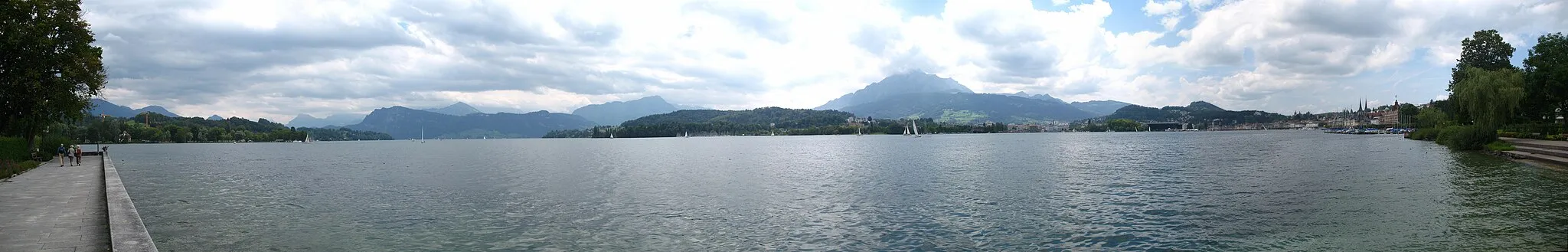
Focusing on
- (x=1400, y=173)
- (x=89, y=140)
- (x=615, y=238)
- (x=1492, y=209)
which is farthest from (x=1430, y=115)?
(x=89, y=140)

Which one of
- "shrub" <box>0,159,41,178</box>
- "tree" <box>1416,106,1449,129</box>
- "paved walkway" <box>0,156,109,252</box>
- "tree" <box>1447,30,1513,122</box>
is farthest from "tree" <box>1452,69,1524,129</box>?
"shrub" <box>0,159,41,178</box>

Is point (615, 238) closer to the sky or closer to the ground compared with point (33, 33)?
closer to the ground

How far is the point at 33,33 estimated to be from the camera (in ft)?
124

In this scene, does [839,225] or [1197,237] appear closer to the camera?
[1197,237]

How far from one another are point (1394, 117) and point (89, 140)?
320551 mm

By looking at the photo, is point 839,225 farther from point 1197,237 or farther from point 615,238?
point 1197,237

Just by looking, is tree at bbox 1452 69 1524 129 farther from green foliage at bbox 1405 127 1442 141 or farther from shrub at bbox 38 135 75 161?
shrub at bbox 38 135 75 161

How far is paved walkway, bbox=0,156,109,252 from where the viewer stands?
39.5 ft

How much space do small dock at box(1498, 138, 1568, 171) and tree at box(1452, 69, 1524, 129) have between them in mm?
6003

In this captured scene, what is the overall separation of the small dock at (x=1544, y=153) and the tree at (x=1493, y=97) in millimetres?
6003

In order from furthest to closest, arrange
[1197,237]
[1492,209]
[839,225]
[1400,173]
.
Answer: [1400,173] < [1492,209] < [839,225] < [1197,237]

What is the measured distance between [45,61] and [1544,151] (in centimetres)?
8058

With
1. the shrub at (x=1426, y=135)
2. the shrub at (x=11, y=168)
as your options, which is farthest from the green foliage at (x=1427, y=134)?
the shrub at (x=11, y=168)

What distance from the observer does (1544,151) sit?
4078 centimetres
